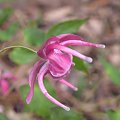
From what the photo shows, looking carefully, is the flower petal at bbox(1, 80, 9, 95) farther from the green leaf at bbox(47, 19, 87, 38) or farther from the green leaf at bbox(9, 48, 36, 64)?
the green leaf at bbox(47, 19, 87, 38)

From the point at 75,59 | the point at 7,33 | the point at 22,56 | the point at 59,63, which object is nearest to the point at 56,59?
the point at 59,63

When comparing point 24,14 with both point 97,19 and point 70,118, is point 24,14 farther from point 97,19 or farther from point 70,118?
point 70,118

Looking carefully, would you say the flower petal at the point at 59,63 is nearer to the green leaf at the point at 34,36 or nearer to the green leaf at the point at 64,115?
the green leaf at the point at 64,115

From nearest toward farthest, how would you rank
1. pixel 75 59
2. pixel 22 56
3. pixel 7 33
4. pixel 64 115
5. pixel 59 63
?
pixel 59 63 → pixel 75 59 → pixel 64 115 → pixel 22 56 → pixel 7 33

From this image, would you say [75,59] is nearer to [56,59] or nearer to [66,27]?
[66,27]

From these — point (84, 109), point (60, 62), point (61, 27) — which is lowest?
point (84, 109)

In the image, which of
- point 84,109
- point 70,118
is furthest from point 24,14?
point 70,118

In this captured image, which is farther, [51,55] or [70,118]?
[70,118]

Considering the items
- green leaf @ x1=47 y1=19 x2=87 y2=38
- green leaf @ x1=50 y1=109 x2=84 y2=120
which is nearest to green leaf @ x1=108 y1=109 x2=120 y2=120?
green leaf @ x1=50 y1=109 x2=84 y2=120
